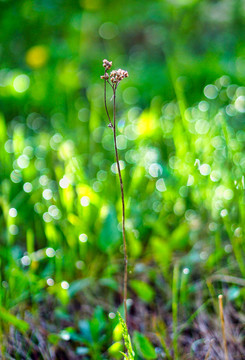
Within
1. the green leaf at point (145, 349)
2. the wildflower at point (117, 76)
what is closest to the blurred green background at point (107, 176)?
the green leaf at point (145, 349)

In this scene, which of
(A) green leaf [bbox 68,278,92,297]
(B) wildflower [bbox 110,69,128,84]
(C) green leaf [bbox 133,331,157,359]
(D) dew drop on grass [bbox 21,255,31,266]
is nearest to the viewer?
(B) wildflower [bbox 110,69,128,84]

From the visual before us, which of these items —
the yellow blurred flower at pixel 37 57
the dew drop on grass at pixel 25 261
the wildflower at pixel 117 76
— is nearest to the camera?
the wildflower at pixel 117 76

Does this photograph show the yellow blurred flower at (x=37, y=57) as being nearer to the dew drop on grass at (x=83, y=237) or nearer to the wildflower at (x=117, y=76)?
the dew drop on grass at (x=83, y=237)

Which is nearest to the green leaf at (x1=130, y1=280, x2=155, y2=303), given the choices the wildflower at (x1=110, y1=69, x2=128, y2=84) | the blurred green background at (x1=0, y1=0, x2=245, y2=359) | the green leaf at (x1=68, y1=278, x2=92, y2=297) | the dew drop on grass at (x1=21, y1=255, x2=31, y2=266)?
the blurred green background at (x1=0, y1=0, x2=245, y2=359)

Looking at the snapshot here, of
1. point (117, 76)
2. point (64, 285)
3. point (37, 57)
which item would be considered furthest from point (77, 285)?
point (37, 57)

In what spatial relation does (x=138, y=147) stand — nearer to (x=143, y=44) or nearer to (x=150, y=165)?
(x=150, y=165)

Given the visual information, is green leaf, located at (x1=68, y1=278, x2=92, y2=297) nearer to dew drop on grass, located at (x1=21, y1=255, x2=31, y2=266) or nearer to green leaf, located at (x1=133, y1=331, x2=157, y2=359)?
dew drop on grass, located at (x1=21, y1=255, x2=31, y2=266)

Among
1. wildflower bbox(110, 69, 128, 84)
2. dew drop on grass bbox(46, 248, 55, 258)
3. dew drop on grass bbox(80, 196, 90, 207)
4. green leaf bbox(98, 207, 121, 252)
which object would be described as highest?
wildflower bbox(110, 69, 128, 84)

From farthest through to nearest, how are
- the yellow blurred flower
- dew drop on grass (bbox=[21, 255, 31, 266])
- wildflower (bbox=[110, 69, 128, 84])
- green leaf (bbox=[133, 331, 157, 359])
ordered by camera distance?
the yellow blurred flower, dew drop on grass (bbox=[21, 255, 31, 266]), green leaf (bbox=[133, 331, 157, 359]), wildflower (bbox=[110, 69, 128, 84])
